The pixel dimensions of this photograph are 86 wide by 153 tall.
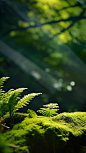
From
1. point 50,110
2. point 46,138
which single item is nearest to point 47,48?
point 50,110

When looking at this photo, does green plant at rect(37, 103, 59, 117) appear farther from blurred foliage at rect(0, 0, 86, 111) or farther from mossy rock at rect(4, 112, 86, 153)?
blurred foliage at rect(0, 0, 86, 111)

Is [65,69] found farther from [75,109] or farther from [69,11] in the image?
[69,11]

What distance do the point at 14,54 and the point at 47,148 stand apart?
4.94 metres

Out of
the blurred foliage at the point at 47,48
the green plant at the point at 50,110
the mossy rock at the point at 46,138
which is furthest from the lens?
the blurred foliage at the point at 47,48

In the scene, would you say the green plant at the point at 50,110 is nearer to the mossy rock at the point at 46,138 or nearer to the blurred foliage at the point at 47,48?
the mossy rock at the point at 46,138

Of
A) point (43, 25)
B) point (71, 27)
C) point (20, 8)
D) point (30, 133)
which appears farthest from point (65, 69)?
point (30, 133)

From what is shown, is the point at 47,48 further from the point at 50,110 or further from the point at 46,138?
the point at 46,138

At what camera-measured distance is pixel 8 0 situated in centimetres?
491

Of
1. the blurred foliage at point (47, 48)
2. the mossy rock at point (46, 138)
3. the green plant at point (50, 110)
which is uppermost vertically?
the blurred foliage at point (47, 48)

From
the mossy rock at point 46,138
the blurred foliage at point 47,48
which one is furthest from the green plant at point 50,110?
the blurred foliage at point 47,48

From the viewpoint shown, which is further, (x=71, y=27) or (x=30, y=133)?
(x=71, y=27)

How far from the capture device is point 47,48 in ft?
19.5

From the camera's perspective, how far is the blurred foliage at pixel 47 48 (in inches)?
202

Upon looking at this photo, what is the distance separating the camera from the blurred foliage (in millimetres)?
5133
